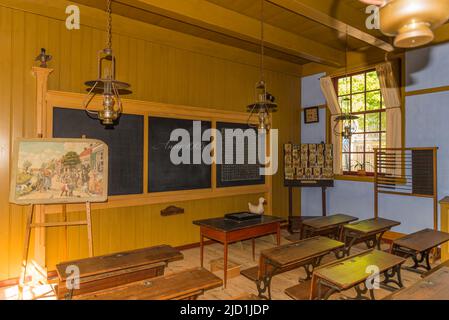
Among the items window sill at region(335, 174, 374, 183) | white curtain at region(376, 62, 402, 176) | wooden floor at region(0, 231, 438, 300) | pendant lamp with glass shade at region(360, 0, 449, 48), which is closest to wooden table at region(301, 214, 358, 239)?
wooden floor at region(0, 231, 438, 300)

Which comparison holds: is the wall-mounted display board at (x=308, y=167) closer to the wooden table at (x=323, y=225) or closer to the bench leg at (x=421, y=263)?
the wooden table at (x=323, y=225)

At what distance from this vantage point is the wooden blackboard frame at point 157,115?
365 centimetres

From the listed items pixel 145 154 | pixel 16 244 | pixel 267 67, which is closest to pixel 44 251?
pixel 16 244

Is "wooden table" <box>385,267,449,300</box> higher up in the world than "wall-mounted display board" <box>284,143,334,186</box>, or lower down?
lower down

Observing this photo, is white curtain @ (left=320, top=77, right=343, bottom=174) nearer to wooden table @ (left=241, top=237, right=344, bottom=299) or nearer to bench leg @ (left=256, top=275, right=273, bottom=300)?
wooden table @ (left=241, top=237, right=344, bottom=299)

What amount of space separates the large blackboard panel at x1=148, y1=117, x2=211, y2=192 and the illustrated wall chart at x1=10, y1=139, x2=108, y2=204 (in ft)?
3.15

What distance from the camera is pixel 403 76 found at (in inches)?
194

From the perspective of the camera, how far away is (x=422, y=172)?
4.62 metres

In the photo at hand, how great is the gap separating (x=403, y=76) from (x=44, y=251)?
5.95m

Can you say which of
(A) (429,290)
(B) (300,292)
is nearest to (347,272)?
(A) (429,290)

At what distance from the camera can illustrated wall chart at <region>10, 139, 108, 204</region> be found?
312cm

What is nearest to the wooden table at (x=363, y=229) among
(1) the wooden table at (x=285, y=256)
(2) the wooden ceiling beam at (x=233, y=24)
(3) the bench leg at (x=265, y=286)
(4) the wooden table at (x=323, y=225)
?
(4) the wooden table at (x=323, y=225)

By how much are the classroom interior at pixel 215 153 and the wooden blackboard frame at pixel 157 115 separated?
0.02 metres
